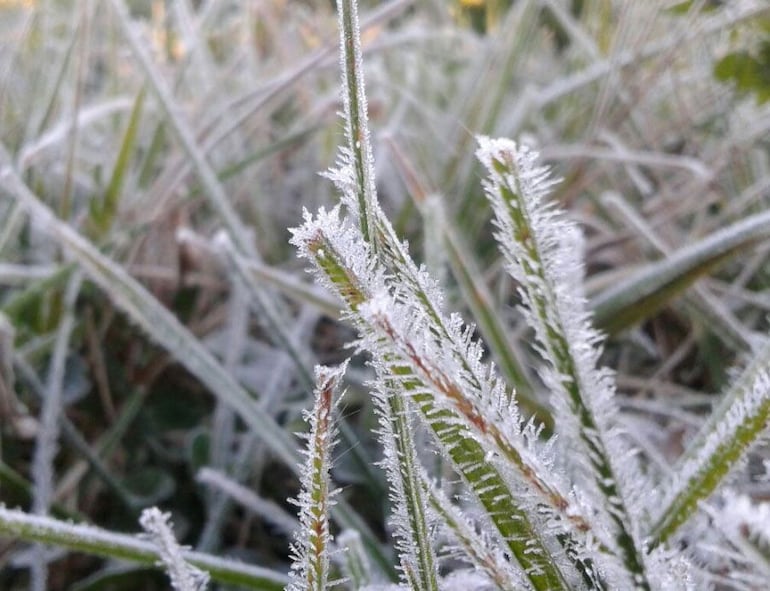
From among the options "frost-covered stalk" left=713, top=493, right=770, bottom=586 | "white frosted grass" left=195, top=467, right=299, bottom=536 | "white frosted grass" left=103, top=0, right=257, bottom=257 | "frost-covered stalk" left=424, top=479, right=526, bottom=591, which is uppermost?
"white frosted grass" left=103, top=0, right=257, bottom=257

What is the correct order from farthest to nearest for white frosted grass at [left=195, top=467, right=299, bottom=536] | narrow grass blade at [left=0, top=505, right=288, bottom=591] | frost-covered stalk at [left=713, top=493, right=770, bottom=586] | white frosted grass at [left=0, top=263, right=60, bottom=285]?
white frosted grass at [left=0, top=263, right=60, bottom=285]
white frosted grass at [left=195, top=467, right=299, bottom=536]
narrow grass blade at [left=0, top=505, right=288, bottom=591]
frost-covered stalk at [left=713, top=493, right=770, bottom=586]

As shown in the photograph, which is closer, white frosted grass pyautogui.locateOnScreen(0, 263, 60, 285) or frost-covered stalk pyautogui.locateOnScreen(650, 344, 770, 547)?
frost-covered stalk pyautogui.locateOnScreen(650, 344, 770, 547)

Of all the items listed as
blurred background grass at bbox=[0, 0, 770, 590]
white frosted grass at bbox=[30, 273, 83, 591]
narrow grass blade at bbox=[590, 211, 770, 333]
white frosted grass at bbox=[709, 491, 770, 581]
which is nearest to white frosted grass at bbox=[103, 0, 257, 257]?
blurred background grass at bbox=[0, 0, 770, 590]

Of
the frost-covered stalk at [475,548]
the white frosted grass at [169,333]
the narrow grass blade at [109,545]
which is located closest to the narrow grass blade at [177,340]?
the white frosted grass at [169,333]

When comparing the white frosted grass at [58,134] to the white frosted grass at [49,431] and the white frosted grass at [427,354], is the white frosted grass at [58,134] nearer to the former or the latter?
the white frosted grass at [49,431]

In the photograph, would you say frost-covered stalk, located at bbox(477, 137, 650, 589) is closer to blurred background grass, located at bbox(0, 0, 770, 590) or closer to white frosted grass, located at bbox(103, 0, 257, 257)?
blurred background grass, located at bbox(0, 0, 770, 590)

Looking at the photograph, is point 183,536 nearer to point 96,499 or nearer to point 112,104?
point 96,499

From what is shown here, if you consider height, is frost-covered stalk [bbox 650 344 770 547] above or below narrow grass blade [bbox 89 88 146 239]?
below

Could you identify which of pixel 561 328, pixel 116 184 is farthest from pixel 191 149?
pixel 561 328
